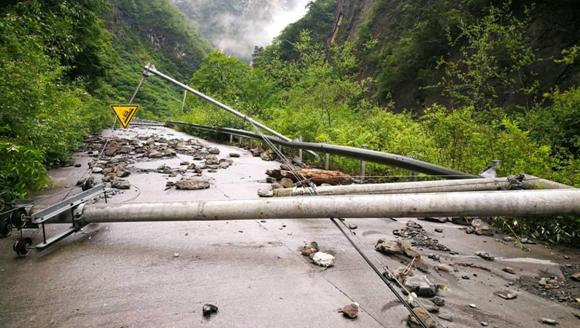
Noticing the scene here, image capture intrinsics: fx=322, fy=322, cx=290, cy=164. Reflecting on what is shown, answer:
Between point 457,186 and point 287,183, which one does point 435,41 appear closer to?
point 287,183

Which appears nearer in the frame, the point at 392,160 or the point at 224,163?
the point at 392,160

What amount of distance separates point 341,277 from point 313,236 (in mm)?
1193

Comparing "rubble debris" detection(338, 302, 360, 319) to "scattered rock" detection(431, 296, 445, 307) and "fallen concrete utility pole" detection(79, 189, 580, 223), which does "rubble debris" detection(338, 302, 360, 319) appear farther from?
"fallen concrete utility pole" detection(79, 189, 580, 223)

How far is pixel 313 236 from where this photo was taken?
4.32 metres

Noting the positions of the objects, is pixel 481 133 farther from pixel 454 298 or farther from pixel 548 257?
pixel 454 298

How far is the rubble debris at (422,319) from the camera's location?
2324mm

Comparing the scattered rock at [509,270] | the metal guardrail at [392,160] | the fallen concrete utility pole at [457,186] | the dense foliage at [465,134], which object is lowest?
the scattered rock at [509,270]

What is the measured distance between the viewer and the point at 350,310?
2.54 metres

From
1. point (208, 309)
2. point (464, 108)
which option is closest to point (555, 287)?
point (208, 309)

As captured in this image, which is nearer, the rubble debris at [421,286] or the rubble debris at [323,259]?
the rubble debris at [421,286]

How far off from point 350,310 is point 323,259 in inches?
38.4

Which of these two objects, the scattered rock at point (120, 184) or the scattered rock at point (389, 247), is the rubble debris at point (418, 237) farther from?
the scattered rock at point (120, 184)

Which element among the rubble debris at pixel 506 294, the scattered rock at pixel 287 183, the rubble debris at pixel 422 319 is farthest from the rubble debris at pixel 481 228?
the scattered rock at pixel 287 183

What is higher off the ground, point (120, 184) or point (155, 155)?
point (155, 155)
